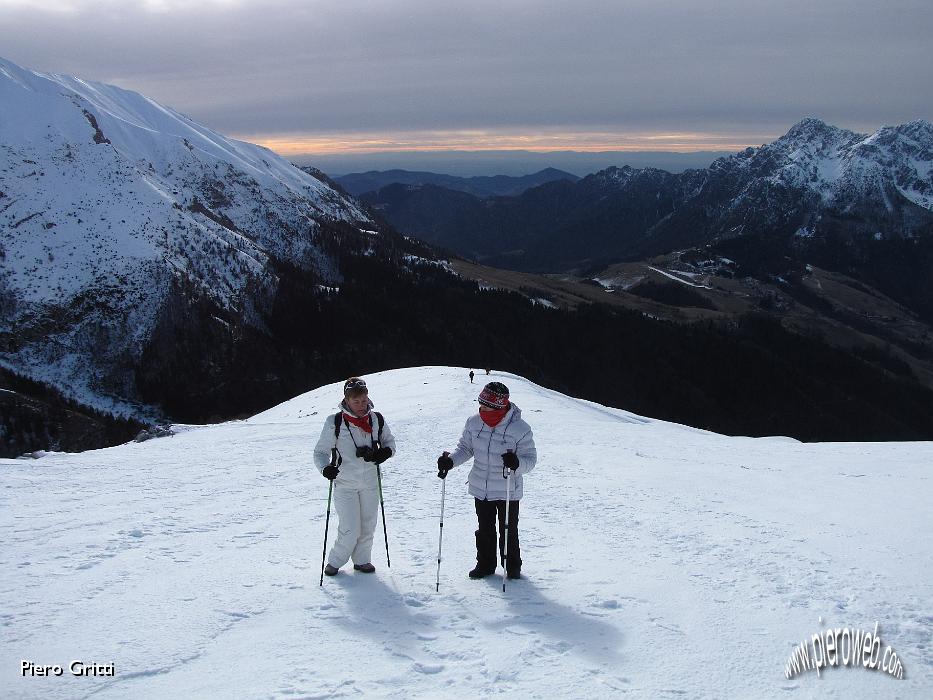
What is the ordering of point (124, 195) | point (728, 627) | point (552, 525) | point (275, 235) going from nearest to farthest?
point (728, 627) → point (552, 525) → point (124, 195) → point (275, 235)

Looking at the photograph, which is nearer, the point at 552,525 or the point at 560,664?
the point at 560,664

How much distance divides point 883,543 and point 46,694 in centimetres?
1263

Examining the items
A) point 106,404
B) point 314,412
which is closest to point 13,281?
point 106,404

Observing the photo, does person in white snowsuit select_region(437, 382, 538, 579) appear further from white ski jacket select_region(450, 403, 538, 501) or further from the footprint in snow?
the footprint in snow

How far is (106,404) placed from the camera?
8906 cm

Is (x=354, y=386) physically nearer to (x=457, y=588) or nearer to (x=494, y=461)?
(x=494, y=461)

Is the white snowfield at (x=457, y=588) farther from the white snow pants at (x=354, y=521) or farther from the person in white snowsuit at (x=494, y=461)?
the person in white snowsuit at (x=494, y=461)

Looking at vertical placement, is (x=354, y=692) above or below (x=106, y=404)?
above

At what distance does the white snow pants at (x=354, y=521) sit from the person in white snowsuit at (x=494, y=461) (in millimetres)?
1180

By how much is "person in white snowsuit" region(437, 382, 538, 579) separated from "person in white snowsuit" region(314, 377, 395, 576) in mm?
984

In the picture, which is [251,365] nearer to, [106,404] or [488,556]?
[106,404]

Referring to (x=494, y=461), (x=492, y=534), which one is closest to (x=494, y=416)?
(x=494, y=461)

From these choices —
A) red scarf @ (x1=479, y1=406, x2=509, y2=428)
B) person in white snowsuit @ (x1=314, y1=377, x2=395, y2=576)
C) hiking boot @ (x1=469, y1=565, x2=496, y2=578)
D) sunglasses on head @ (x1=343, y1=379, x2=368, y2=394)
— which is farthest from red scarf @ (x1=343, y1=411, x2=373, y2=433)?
hiking boot @ (x1=469, y1=565, x2=496, y2=578)

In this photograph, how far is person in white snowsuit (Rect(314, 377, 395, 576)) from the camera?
872 cm
